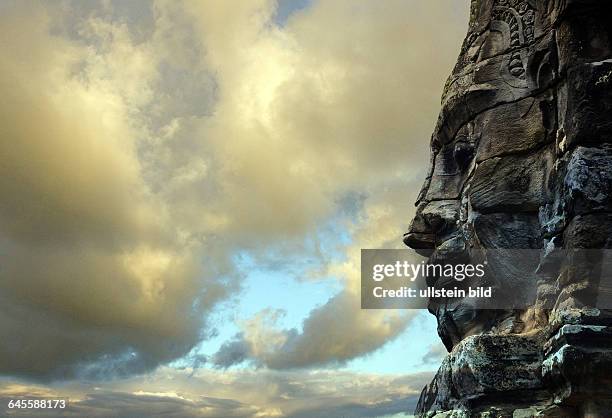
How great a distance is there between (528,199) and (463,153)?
2.22m

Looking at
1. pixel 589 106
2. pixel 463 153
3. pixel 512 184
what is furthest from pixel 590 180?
pixel 463 153

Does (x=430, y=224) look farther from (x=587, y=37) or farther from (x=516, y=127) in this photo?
(x=587, y=37)

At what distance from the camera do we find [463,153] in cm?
1647

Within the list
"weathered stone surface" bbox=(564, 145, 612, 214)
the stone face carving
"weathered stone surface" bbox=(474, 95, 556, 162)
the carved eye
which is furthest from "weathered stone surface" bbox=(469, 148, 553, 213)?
"weathered stone surface" bbox=(564, 145, 612, 214)

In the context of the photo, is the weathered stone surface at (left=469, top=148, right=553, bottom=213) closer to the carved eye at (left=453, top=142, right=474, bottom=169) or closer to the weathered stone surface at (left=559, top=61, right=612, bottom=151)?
the carved eye at (left=453, top=142, right=474, bottom=169)

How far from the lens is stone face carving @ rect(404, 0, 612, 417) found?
1207 centimetres

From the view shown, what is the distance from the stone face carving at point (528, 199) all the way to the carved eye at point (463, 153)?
3 centimetres

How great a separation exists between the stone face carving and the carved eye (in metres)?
0.03

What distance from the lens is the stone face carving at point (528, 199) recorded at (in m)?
12.1

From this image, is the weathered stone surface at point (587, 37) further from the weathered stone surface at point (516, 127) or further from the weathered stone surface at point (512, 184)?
the weathered stone surface at point (512, 184)

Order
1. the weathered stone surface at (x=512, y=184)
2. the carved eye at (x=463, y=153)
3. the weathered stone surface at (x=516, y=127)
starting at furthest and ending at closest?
the carved eye at (x=463, y=153)
the weathered stone surface at (x=516, y=127)
the weathered stone surface at (x=512, y=184)

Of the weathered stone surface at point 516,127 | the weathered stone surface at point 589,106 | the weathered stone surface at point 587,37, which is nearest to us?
the weathered stone surface at point 589,106

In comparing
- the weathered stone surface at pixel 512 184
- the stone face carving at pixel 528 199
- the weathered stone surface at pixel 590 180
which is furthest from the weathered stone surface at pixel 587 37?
the weathered stone surface at pixel 512 184

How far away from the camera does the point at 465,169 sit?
16656 millimetres
